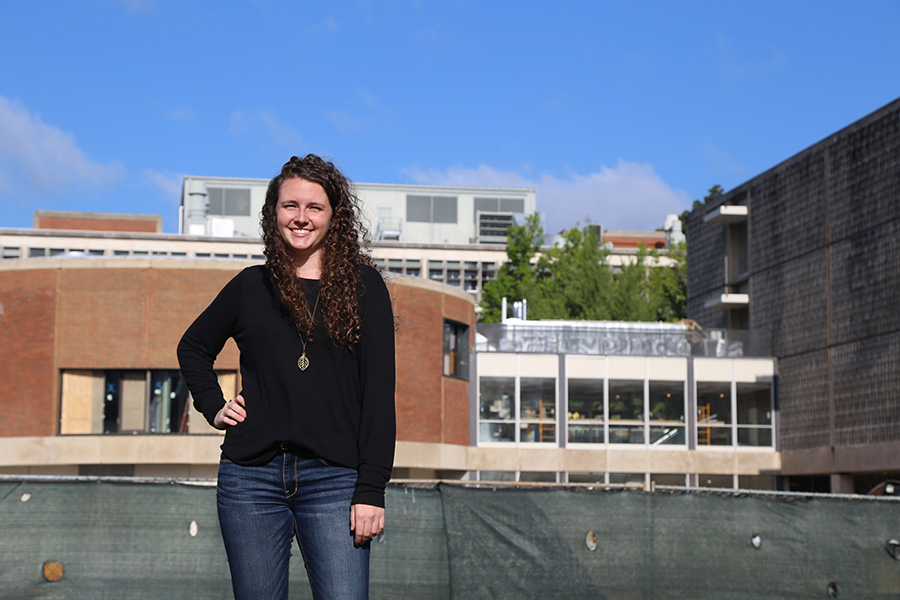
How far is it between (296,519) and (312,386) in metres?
0.39

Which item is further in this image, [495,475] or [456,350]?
[495,475]

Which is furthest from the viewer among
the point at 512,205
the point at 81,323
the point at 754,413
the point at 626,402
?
the point at 512,205

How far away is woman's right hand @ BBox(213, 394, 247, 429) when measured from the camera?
350 centimetres

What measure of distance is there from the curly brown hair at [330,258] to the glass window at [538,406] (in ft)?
124

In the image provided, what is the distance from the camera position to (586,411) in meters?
41.7

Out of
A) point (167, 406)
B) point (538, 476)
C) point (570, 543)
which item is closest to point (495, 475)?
point (538, 476)

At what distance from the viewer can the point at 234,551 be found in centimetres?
345

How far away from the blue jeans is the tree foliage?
49.6 m

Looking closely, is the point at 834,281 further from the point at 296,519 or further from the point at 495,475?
the point at 296,519

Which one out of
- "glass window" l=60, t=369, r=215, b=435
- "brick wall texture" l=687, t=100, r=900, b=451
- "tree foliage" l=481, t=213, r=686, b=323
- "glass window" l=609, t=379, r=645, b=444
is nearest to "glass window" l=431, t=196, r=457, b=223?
"tree foliage" l=481, t=213, r=686, b=323

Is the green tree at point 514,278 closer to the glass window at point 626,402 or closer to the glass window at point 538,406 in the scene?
the glass window at point 626,402

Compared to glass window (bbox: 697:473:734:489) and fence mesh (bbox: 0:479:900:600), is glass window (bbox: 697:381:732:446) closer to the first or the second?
glass window (bbox: 697:473:734:489)

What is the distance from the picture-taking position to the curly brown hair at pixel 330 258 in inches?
139

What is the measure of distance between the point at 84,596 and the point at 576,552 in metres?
3.67
